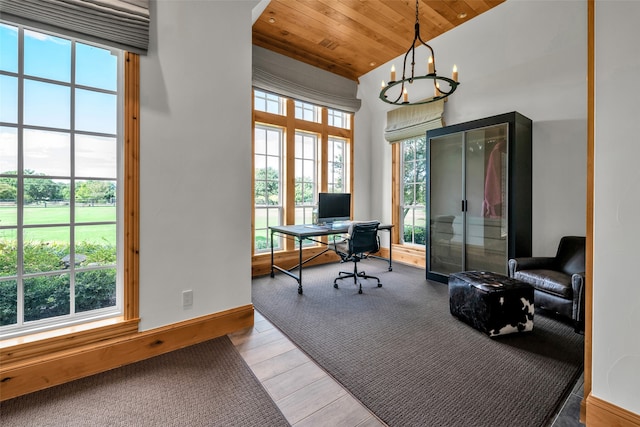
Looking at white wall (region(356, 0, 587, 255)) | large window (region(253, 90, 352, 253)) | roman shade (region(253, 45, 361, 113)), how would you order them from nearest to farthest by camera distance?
1. white wall (region(356, 0, 587, 255))
2. roman shade (region(253, 45, 361, 113))
3. large window (region(253, 90, 352, 253))

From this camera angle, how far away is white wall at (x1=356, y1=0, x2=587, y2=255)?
2.96 meters

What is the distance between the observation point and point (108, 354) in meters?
1.78

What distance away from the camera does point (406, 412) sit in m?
1.44

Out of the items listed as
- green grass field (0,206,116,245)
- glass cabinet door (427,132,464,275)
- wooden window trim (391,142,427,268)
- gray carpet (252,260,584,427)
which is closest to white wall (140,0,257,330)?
green grass field (0,206,116,245)

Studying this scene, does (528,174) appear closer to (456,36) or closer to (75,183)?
(456,36)

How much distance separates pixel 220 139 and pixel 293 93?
240cm

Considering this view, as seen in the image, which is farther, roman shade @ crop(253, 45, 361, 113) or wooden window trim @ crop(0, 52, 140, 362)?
roman shade @ crop(253, 45, 361, 113)

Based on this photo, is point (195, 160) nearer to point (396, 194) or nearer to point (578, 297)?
point (578, 297)

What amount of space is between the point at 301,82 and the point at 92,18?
3.03 metres

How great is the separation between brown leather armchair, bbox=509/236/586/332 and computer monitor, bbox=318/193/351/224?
227cm

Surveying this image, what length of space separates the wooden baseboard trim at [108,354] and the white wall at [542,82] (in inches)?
142

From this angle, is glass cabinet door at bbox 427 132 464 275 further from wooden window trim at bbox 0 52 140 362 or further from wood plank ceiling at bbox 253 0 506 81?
wooden window trim at bbox 0 52 140 362

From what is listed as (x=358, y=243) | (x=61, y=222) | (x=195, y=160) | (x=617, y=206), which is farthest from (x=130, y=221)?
(x=617, y=206)

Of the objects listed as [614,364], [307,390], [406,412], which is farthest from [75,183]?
[614,364]
